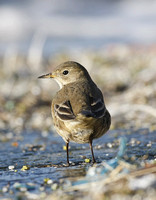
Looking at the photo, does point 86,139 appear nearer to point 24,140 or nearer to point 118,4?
point 24,140

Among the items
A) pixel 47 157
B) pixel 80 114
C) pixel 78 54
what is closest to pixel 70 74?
pixel 47 157

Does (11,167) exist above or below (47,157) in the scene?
below

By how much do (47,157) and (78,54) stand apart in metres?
12.1

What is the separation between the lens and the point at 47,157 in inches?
255

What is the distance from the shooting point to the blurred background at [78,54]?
10.2 meters

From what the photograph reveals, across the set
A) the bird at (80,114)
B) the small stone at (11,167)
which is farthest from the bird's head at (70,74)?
the small stone at (11,167)

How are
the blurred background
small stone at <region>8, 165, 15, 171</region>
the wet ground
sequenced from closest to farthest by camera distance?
the wet ground, small stone at <region>8, 165, 15, 171</region>, the blurred background

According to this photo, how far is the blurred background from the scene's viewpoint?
1015 centimetres

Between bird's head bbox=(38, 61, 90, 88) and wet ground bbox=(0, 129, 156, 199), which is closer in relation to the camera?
wet ground bbox=(0, 129, 156, 199)

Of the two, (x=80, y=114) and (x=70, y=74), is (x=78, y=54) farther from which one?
(x=80, y=114)

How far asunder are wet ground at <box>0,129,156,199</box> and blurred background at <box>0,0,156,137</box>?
1.65ft

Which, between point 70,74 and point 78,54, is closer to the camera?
point 70,74

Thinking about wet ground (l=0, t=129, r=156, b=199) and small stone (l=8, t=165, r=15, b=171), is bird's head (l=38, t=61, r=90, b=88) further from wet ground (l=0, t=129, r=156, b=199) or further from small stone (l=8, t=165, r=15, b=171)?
small stone (l=8, t=165, r=15, b=171)

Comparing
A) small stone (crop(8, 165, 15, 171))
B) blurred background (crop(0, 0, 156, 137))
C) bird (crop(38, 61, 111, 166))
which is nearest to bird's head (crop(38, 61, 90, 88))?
bird (crop(38, 61, 111, 166))
